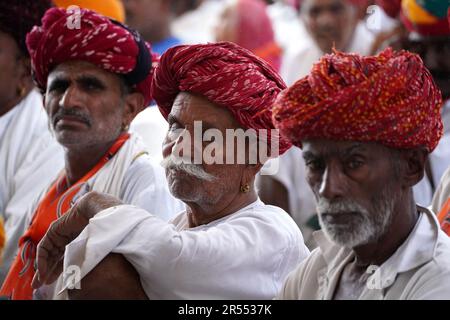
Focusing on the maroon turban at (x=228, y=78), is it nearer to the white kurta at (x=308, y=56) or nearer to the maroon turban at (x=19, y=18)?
the maroon turban at (x=19, y=18)

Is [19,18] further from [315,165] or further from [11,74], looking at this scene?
[315,165]

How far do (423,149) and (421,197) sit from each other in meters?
2.32

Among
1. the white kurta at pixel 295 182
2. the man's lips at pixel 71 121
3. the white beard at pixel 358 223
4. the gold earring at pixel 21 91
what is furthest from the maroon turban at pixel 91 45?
the white kurta at pixel 295 182

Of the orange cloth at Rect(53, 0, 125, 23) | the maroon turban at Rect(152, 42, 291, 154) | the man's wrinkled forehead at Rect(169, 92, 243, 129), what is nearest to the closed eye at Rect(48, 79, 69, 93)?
the maroon turban at Rect(152, 42, 291, 154)

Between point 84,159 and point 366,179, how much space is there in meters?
1.89

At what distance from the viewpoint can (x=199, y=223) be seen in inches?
158

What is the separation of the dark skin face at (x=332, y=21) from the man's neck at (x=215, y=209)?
358 centimetres

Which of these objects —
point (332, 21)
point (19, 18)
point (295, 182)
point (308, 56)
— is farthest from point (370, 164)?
point (308, 56)

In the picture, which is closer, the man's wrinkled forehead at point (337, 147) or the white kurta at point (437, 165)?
the man's wrinkled forehead at point (337, 147)

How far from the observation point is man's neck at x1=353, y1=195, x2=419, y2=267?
3328mm

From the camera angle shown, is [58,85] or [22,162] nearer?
[58,85]

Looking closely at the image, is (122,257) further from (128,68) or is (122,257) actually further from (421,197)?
(421,197)

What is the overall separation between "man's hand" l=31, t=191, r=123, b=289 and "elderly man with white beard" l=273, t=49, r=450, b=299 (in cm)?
75

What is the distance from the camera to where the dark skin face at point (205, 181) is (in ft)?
12.8
